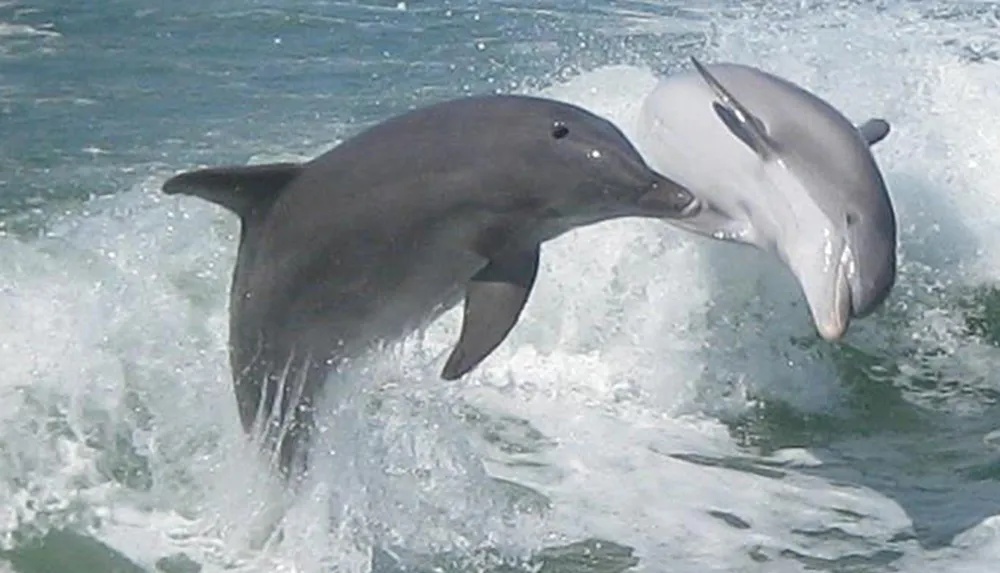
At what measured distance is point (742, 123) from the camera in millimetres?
7855

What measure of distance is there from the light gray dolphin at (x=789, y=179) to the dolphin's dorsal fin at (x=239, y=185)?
1.58 m

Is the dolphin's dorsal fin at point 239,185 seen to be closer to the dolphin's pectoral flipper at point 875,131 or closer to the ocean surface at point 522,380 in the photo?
the ocean surface at point 522,380

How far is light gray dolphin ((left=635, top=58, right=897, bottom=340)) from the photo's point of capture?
717 cm

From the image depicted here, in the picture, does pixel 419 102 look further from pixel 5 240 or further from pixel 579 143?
pixel 579 143

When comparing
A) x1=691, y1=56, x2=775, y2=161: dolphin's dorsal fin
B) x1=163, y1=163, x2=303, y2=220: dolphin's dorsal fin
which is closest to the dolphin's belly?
x1=163, y1=163, x2=303, y2=220: dolphin's dorsal fin

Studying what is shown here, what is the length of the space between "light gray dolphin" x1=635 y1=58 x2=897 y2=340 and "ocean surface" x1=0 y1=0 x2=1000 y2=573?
109 centimetres

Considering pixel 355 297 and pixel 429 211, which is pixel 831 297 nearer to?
pixel 429 211

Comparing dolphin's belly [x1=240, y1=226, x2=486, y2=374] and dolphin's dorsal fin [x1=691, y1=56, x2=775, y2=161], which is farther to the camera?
dolphin's dorsal fin [x1=691, y1=56, x2=775, y2=161]

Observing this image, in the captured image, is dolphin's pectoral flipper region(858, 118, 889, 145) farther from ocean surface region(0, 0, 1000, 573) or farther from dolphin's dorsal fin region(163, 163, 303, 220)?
dolphin's dorsal fin region(163, 163, 303, 220)

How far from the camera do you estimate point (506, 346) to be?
985 cm

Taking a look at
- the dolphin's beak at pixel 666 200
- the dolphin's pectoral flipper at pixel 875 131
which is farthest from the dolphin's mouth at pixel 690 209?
the dolphin's pectoral flipper at pixel 875 131

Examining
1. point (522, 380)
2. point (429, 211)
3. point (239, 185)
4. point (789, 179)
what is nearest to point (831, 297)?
point (789, 179)

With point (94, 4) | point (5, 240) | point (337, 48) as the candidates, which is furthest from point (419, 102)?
point (5, 240)

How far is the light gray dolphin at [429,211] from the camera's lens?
6.05 metres
